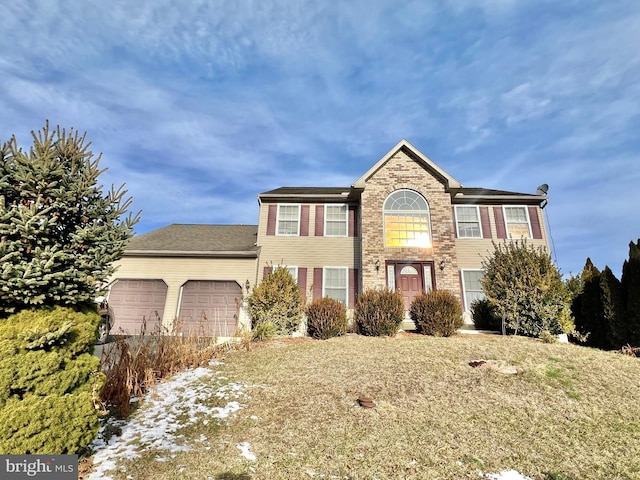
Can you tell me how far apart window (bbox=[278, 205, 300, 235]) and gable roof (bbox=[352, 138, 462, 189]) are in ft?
11.1

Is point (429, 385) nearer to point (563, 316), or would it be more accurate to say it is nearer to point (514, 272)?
point (514, 272)

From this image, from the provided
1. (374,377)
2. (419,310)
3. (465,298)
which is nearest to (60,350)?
(374,377)

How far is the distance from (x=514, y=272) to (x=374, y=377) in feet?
23.9

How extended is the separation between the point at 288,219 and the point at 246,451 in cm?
1308

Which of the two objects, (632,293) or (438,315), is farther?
(438,315)

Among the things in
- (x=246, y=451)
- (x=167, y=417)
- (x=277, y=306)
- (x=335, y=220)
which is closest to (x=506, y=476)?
(x=246, y=451)

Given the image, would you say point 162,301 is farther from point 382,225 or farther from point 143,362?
point 382,225

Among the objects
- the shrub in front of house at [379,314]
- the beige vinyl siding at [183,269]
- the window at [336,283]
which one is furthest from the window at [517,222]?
the beige vinyl siding at [183,269]

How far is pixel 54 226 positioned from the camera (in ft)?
11.5

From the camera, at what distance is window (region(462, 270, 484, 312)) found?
48.1 feet

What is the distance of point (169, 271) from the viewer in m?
15.2

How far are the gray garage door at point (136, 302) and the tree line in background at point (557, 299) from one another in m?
14.1

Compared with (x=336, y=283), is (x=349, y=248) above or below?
above

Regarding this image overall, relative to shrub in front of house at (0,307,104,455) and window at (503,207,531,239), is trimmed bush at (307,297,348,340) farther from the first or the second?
window at (503,207,531,239)
